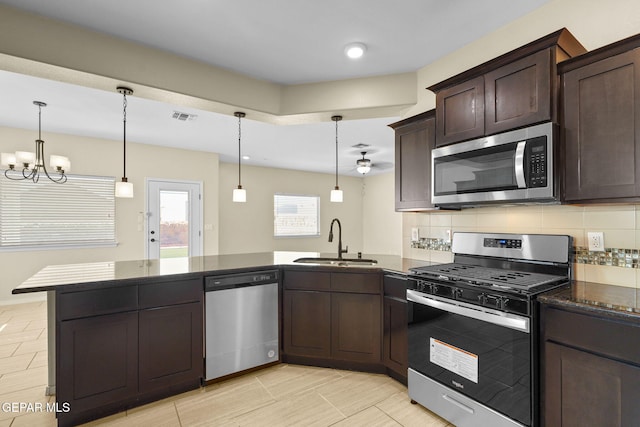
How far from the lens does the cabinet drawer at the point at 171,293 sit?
218 centimetres

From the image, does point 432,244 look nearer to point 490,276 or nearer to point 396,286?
point 396,286

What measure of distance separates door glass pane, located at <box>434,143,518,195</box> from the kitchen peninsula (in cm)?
75

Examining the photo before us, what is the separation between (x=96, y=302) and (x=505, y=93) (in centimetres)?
293

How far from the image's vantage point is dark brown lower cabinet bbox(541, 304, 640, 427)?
4.27ft

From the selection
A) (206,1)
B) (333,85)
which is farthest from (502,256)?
(206,1)

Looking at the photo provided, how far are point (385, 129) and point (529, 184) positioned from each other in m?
2.95

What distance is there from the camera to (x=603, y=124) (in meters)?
1.62

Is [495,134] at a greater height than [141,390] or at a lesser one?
greater

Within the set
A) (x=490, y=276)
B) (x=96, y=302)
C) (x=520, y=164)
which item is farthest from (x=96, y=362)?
(x=520, y=164)

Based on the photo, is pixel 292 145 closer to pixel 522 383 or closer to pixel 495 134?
pixel 495 134

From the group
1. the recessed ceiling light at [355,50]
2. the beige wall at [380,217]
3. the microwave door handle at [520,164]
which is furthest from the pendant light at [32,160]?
the beige wall at [380,217]

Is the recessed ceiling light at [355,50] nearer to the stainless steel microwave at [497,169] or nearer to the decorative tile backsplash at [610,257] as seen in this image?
the stainless steel microwave at [497,169]

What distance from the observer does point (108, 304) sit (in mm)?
2045

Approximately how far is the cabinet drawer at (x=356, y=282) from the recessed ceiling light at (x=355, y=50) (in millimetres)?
1837
